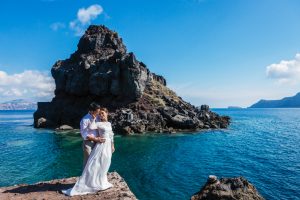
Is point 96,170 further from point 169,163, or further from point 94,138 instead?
point 169,163

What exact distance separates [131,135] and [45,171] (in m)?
35.2

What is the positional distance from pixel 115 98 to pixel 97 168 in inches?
3216

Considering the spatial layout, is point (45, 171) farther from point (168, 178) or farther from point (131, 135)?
point (131, 135)

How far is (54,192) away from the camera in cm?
1775

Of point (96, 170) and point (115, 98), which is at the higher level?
point (115, 98)

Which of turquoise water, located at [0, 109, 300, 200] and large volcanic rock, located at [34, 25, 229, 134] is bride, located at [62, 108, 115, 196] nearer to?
turquoise water, located at [0, 109, 300, 200]

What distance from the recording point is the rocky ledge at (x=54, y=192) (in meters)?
16.7

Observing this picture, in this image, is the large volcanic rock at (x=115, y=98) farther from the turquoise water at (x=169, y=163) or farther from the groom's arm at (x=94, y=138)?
the groom's arm at (x=94, y=138)

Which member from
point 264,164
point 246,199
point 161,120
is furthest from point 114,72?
point 246,199

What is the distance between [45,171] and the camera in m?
41.8

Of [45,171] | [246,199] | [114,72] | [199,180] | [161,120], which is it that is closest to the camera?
[246,199]

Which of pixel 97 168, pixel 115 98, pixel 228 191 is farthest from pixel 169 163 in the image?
pixel 115 98

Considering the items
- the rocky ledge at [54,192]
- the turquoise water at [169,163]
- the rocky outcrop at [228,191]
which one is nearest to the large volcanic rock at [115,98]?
the turquoise water at [169,163]

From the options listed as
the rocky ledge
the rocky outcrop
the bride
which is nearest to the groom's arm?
the bride
